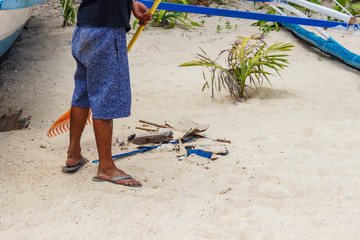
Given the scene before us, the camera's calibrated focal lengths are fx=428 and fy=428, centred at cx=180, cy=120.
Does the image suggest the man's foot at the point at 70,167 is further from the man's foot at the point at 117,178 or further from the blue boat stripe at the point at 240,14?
the blue boat stripe at the point at 240,14

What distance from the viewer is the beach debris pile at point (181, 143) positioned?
2596 millimetres

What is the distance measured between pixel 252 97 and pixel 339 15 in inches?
39.9

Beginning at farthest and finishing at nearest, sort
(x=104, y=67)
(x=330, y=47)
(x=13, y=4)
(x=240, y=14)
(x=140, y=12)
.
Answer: (x=330, y=47)
(x=240, y=14)
(x=13, y=4)
(x=140, y=12)
(x=104, y=67)

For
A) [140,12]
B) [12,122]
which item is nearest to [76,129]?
Result: [140,12]

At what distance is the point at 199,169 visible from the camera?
240 centimetres

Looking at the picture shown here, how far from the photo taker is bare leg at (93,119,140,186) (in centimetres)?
214

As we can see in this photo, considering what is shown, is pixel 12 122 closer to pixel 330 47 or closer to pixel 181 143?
pixel 181 143

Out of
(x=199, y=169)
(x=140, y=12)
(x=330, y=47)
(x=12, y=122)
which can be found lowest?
(x=12, y=122)

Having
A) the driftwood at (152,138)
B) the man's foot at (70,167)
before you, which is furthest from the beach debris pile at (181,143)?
the man's foot at (70,167)

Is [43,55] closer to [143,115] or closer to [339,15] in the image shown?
[143,115]

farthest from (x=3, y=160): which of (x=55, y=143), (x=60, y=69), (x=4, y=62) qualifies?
(x=4, y=62)

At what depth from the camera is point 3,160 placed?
7.87 ft

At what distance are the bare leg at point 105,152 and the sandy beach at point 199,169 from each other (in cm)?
5

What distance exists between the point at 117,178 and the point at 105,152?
5.9 inches
